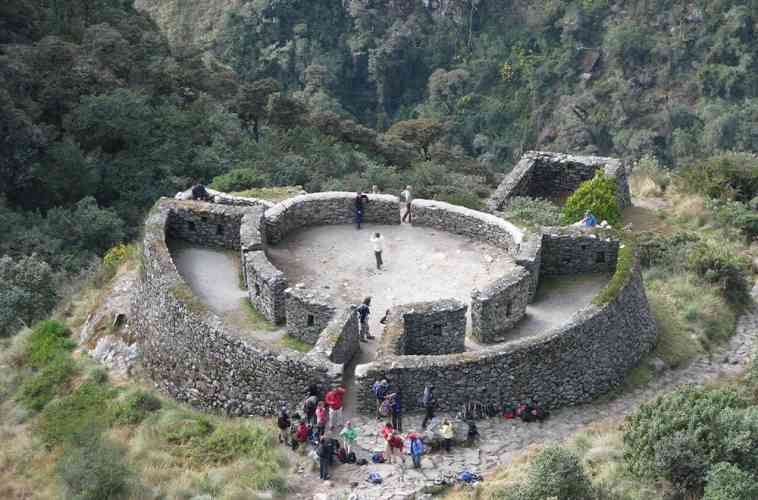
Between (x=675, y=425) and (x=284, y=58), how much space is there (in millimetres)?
93172

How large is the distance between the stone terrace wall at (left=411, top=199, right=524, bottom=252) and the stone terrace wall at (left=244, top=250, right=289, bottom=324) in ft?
16.2

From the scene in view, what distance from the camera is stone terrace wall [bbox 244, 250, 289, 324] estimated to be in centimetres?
2161

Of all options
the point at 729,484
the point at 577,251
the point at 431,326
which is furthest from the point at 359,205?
the point at 729,484

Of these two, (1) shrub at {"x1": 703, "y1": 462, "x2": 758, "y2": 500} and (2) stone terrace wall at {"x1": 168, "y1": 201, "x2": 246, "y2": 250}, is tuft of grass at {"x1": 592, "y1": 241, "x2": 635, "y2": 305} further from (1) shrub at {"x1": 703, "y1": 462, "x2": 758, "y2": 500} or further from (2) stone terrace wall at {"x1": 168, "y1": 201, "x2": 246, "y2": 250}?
(2) stone terrace wall at {"x1": 168, "y1": 201, "x2": 246, "y2": 250}

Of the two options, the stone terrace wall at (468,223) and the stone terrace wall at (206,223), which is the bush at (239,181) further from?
the stone terrace wall at (468,223)

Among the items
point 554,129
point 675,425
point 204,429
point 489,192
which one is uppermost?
point 675,425

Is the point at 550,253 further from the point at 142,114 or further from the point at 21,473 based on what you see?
the point at 142,114

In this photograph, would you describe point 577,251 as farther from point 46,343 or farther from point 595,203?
point 46,343

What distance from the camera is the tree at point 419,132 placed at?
68.2 m

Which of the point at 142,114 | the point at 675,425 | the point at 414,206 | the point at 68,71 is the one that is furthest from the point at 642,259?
the point at 68,71

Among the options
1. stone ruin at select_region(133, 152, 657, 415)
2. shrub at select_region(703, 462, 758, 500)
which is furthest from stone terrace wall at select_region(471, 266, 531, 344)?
shrub at select_region(703, 462, 758, 500)

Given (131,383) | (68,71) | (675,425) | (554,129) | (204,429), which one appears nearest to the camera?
(675,425)

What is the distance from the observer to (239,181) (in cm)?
3650

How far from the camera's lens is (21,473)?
19.8m
